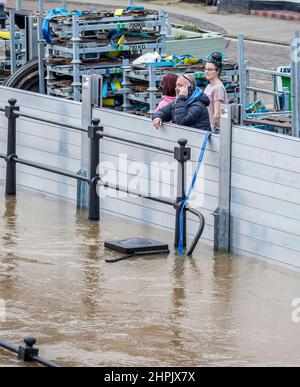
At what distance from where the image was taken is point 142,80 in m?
16.1

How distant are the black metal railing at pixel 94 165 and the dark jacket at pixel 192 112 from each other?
14.4 inches

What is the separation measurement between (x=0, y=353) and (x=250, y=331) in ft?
6.50

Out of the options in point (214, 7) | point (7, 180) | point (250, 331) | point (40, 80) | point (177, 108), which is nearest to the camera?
point (250, 331)

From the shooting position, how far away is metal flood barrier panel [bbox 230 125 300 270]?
462 inches

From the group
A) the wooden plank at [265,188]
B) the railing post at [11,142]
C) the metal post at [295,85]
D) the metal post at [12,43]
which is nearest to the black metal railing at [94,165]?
the railing post at [11,142]

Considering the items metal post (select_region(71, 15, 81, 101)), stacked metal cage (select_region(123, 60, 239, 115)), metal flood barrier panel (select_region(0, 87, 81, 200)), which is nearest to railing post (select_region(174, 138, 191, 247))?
metal flood barrier panel (select_region(0, 87, 81, 200))

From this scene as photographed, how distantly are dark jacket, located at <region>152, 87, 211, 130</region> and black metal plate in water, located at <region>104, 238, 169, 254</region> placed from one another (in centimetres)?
131

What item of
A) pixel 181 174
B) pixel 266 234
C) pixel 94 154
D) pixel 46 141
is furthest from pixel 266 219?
pixel 46 141

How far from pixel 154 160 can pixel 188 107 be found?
25.7 inches

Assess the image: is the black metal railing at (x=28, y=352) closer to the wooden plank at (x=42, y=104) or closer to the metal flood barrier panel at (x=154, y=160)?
the metal flood barrier panel at (x=154, y=160)

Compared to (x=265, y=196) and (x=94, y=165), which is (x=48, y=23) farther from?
(x=265, y=196)

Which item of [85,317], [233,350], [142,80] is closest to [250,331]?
[233,350]

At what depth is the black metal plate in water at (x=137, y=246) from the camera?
1228 cm

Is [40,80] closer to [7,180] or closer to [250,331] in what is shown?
[7,180]
